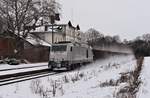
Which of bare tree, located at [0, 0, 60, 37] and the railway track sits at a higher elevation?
bare tree, located at [0, 0, 60, 37]

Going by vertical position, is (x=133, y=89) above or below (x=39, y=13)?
below

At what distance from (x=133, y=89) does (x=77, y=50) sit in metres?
23.0

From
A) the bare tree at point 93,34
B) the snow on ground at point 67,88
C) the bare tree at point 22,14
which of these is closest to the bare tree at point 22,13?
the bare tree at point 22,14

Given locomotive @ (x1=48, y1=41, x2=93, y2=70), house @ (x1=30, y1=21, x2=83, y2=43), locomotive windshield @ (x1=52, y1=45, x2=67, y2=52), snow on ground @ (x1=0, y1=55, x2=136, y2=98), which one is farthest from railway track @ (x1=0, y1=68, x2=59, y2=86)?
house @ (x1=30, y1=21, x2=83, y2=43)

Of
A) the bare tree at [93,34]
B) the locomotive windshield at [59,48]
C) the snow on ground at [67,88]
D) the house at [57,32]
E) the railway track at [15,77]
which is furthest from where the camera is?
the bare tree at [93,34]

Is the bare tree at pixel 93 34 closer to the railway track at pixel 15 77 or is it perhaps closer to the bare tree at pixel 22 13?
A: the bare tree at pixel 22 13

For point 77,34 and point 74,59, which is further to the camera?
point 77,34

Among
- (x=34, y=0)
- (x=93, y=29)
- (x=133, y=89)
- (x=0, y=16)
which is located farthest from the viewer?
(x=93, y=29)

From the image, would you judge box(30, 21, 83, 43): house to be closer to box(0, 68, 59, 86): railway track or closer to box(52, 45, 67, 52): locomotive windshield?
box(52, 45, 67, 52): locomotive windshield

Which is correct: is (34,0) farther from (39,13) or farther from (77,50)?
(77,50)

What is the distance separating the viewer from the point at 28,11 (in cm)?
4978

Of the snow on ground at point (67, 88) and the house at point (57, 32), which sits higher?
the house at point (57, 32)

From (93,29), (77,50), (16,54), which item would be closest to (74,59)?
(77,50)

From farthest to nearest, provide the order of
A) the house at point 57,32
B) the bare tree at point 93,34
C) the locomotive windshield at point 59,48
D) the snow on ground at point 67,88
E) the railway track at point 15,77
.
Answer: the bare tree at point 93,34 < the house at point 57,32 < the locomotive windshield at point 59,48 < the railway track at point 15,77 < the snow on ground at point 67,88
